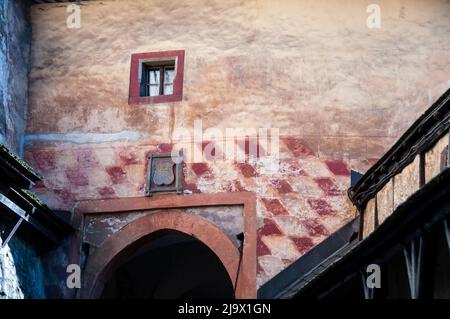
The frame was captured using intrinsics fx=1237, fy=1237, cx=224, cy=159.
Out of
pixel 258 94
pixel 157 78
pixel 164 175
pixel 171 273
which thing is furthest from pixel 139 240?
pixel 171 273

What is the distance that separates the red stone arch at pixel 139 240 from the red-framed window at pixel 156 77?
1.52 meters

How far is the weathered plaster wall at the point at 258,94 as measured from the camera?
1466 cm

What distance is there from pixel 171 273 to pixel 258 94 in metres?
3.61

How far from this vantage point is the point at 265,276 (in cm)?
1423

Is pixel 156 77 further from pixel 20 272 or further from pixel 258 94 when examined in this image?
pixel 20 272

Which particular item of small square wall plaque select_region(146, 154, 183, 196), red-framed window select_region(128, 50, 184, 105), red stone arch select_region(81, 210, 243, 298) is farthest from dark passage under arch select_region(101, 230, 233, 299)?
red-framed window select_region(128, 50, 184, 105)

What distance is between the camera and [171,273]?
17531 mm

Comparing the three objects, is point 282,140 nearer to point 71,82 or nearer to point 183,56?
point 183,56

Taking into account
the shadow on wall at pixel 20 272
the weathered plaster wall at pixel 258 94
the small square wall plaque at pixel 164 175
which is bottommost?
the shadow on wall at pixel 20 272

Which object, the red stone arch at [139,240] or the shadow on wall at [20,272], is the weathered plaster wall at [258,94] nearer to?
the red stone arch at [139,240]

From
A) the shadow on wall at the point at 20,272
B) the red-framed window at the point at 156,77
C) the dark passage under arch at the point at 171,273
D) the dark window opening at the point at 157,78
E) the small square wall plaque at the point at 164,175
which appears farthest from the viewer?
the dark passage under arch at the point at 171,273

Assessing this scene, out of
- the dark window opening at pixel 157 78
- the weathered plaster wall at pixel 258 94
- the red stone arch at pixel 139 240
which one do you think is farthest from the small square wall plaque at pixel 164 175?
the dark window opening at pixel 157 78

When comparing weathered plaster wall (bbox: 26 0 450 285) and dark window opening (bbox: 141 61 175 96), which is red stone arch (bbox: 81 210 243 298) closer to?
weathered plaster wall (bbox: 26 0 450 285)
